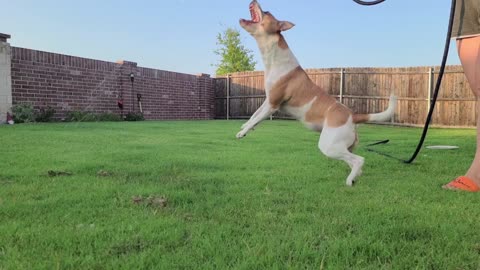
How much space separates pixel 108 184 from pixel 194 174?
A: 2.89ft

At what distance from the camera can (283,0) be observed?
3742 millimetres

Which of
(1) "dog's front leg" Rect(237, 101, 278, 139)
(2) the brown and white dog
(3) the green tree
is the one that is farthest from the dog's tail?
(3) the green tree

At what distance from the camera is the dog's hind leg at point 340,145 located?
3.47 m

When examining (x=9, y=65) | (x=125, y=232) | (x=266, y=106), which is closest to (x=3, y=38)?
(x=9, y=65)

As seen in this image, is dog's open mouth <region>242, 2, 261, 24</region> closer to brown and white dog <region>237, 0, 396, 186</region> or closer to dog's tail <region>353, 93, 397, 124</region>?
brown and white dog <region>237, 0, 396, 186</region>

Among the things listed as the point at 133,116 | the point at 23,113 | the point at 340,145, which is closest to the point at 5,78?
the point at 23,113

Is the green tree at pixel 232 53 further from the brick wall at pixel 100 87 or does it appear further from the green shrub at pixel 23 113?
the green shrub at pixel 23 113

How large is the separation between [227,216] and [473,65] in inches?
106

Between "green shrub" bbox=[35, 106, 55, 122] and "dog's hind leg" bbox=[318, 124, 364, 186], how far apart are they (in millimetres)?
10228

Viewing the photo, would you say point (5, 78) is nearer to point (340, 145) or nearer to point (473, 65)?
point (340, 145)

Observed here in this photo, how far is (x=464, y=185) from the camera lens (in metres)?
3.45

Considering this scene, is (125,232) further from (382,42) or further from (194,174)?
(382,42)

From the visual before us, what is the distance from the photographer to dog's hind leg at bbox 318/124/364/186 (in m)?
3.47

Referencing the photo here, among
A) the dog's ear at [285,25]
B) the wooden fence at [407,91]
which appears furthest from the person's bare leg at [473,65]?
the wooden fence at [407,91]
